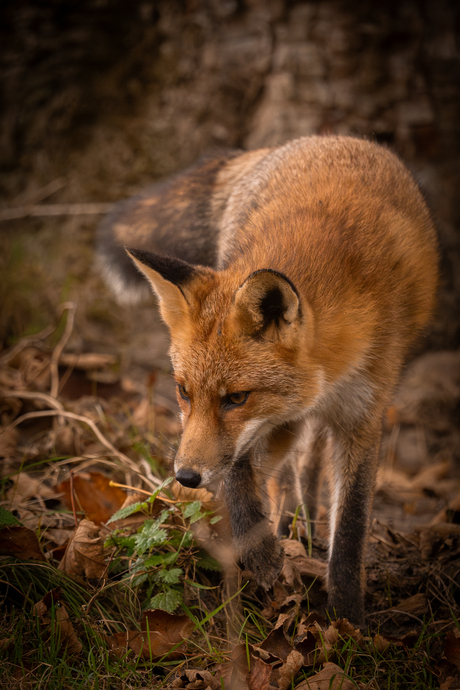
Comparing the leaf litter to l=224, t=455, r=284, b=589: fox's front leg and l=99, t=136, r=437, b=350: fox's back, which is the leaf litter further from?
l=99, t=136, r=437, b=350: fox's back

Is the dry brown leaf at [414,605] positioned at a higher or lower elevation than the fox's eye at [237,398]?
lower

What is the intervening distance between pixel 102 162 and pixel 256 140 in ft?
6.08

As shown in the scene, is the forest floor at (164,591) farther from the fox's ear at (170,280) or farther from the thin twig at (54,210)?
the thin twig at (54,210)

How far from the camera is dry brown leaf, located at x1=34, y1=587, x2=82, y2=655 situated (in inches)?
89.6

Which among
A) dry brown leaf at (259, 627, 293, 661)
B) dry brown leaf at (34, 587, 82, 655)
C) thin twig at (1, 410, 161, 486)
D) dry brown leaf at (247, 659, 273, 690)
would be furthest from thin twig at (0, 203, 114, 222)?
dry brown leaf at (247, 659, 273, 690)

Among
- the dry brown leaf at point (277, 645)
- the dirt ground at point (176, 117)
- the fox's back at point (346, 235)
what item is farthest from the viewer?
the dirt ground at point (176, 117)

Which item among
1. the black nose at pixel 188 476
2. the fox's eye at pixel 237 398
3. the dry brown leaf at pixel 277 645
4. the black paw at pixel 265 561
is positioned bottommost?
the dry brown leaf at pixel 277 645

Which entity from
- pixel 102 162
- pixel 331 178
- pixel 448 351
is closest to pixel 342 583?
pixel 331 178

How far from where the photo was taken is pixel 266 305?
2443mm

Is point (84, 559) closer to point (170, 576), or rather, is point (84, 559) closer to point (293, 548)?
point (170, 576)

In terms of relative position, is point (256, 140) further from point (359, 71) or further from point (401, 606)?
point (401, 606)

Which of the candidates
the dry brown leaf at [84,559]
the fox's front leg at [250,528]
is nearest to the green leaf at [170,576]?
the dry brown leaf at [84,559]

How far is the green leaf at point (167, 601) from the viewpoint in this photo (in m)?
2.40

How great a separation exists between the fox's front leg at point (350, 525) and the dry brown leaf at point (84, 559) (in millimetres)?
1233
